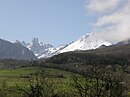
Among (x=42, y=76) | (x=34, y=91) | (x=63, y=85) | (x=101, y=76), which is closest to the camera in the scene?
(x=34, y=91)

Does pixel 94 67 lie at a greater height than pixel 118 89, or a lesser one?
greater

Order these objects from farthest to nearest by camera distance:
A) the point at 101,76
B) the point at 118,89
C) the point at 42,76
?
the point at 42,76 → the point at 118,89 → the point at 101,76

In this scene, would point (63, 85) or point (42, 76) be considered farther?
point (63, 85)

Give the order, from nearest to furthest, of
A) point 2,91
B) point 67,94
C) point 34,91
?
1. point 34,91
2. point 67,94
3. point 2,91

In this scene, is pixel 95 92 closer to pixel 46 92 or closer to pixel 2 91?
pixel 46 92

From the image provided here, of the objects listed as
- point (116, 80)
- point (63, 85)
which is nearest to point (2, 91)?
point (63, 85)

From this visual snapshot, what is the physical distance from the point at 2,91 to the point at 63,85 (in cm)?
3868

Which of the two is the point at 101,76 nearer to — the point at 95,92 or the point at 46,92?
the point at 95,92

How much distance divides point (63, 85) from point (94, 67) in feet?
167

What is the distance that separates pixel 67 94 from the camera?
8919 cm

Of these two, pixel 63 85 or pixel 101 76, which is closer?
pixel 101 76

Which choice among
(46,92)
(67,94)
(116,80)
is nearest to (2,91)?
(67,94)

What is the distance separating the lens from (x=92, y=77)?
166 ft

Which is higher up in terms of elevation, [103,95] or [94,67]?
[94,67]
